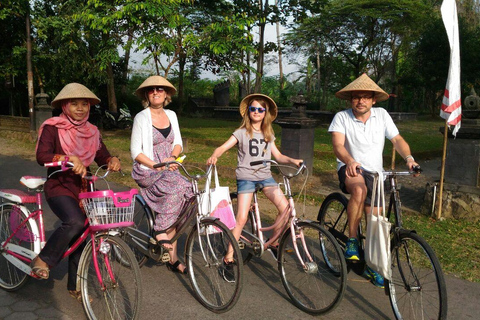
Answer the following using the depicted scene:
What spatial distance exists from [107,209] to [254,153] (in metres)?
1.50

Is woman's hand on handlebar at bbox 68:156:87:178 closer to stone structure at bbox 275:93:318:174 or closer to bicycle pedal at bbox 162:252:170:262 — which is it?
bicycle pedal at bbox 162:252:170:262

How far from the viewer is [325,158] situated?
37.7 feet

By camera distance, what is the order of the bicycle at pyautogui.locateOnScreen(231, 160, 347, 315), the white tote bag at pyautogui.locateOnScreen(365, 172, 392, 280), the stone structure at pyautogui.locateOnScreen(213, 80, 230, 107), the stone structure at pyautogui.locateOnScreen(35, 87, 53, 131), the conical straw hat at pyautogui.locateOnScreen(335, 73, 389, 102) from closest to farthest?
the white tote bag at pyautogui.locateOnScreen(365, 172, 392, 280) → the bicycle at pyautogui.locateOnScreen(231, 160, 347, 315) → the conical straw hat at pyautogui.locateOnScreen(335, 73, 389, 102) → the stone structure at pyautogui.locateOnScreen(35, 87, 53, 131) → the stone structure at pyautogui.locateOnScreen(213, 80, 230, 107)

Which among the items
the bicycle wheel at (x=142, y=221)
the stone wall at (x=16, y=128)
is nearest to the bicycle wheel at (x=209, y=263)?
the bicycle wheel at (x=142, y=221)

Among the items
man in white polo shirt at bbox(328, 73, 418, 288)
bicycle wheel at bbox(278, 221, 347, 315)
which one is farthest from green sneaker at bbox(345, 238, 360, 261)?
bicycle wheel at bbox(278, 221, 347, 315)

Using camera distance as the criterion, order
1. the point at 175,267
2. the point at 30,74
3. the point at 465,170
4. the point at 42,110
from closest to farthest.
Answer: the point at 175,267 → the point at 465,170 → the point at 42,110 → the point at 30,74

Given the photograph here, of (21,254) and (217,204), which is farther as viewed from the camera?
(217,204)

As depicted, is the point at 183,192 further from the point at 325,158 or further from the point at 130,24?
the point at 325,158

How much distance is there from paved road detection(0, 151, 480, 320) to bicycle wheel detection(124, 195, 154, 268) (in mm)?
170

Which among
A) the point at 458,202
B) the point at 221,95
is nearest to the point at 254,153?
the point at 458,202

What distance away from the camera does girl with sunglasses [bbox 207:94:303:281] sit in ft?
13.5

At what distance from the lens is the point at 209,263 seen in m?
3.90

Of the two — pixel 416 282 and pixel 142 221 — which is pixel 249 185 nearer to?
pixel 142 221

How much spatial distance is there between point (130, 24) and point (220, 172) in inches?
149
